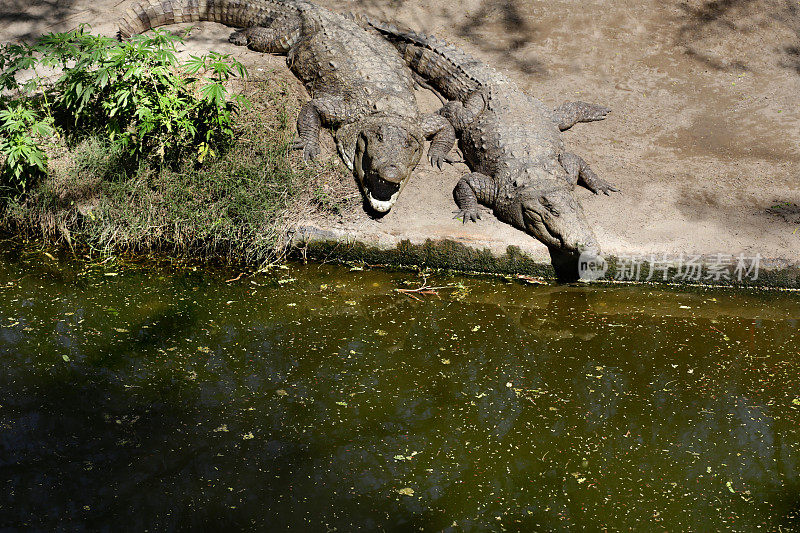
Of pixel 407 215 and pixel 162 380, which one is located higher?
pixel 407 215

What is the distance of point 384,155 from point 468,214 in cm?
91

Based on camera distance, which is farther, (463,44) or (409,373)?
(463,44)

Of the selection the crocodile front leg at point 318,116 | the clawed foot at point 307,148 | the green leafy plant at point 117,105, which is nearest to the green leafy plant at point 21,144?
the green leafy plant at point 117,105

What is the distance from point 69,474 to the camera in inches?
138

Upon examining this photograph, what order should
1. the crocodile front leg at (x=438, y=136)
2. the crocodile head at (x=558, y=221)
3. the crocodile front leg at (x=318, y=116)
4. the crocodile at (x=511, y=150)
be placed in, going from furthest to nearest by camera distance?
the crocodile front leg at (x=438, y=136), the crocodile front leg at (x=318, y=116), the crocodile at (x=511, y=150), the crocodile head at (x=558, y=221)

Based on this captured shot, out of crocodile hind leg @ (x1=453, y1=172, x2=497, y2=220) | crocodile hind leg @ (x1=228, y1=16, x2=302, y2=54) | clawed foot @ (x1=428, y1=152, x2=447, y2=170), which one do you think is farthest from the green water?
crocodile hind leg @ (x1=228, y1=16, x2=302, y2=54)

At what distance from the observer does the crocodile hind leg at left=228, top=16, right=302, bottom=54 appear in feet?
25.6

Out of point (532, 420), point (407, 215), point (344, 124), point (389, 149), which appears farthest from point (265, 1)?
point (532, 420)

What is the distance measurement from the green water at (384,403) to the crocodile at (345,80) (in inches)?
48.7

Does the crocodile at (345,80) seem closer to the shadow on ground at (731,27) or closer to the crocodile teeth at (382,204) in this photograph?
the crocodile teeth at (382,204)

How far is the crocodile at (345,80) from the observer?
6473 mm

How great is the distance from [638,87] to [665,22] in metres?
1.48

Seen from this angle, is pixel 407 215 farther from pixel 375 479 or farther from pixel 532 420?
pixel 375 479

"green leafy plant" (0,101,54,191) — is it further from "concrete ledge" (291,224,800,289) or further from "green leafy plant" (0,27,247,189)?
"concrete ledge" (291,224,800,289)
